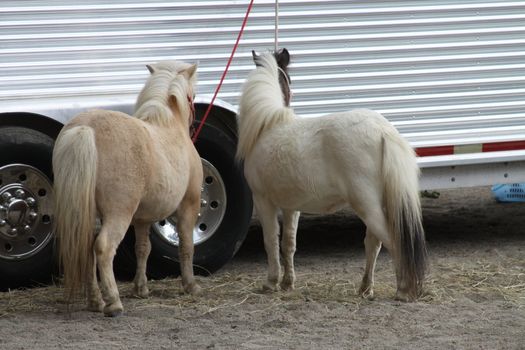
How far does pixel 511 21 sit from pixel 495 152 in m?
1.06

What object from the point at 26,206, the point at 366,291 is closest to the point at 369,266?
the point at 366,291

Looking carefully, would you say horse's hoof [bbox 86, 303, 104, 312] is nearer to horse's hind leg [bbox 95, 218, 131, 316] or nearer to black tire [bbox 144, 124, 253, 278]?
horse's hind leg [bbox 95, 218, 131, 316]

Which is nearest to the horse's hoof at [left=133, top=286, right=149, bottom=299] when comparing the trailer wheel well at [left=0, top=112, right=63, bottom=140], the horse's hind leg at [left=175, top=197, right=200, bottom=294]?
the horse's hind leg at [left=175, top=197, right=200, bottom=294]

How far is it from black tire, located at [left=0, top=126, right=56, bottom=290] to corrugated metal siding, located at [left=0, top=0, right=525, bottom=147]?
11.0 inches

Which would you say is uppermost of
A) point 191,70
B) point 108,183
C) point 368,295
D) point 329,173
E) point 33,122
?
point 191,70

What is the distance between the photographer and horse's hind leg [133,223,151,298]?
6668 mm

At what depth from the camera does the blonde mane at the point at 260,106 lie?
670 cm

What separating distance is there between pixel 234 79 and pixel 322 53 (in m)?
0.72

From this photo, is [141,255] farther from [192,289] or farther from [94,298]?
[94,298]

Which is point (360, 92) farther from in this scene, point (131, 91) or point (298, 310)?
point (298, 310)

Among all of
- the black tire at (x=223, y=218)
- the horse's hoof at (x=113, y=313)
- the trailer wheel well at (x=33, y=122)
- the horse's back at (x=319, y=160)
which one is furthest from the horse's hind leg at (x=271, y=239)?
the trailer wheel well at (x=33, y=122)

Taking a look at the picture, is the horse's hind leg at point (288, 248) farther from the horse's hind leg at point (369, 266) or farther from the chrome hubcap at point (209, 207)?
the chrome hubcap at point (209, 207)

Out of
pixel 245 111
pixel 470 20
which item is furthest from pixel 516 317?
pixel 470 20

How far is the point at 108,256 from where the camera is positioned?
575 centimetres
